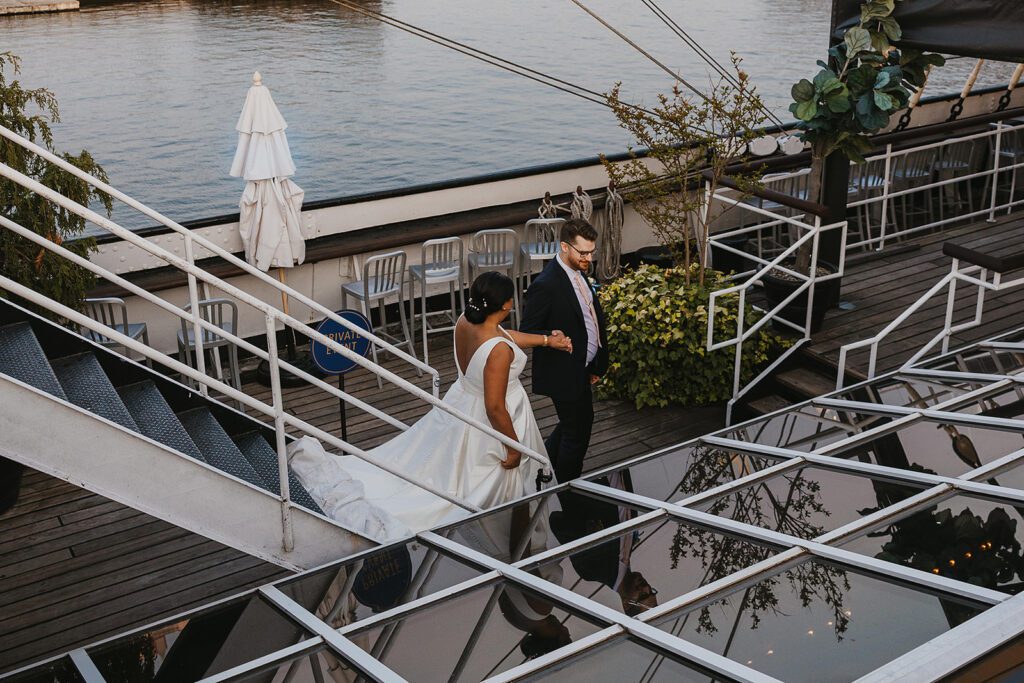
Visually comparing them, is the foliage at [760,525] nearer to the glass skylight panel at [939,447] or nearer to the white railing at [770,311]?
the glass skylight panel at [939,447]

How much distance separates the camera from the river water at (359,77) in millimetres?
15547

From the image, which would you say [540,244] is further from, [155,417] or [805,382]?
[155,417]

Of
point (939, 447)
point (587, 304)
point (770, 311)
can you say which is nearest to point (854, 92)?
point (770, 311)

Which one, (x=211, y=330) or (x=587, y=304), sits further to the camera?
(x=587, y=304)

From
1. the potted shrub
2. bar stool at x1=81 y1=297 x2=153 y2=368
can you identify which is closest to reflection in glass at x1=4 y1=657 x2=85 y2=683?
bar stool at x1=81 y1=297 x2=153 y2=368

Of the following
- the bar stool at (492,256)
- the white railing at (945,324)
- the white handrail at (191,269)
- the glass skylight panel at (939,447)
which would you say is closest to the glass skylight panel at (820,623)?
the glass skylight panel at (939,447)

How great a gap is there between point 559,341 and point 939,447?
1801 millimetres

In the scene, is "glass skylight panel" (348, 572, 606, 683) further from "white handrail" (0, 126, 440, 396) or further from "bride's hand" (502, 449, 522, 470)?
"white handrail" (0, 126, 440, 396)

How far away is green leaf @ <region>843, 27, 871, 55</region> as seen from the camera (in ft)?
20.8

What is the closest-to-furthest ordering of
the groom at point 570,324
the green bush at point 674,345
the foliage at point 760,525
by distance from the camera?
the foliage at point 760,525, the groom at point 570,324, the green bush at point 674,345

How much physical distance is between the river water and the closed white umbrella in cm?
697

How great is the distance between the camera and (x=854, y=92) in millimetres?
6559

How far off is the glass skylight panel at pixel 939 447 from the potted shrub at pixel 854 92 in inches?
97.2

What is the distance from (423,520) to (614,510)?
114cm
